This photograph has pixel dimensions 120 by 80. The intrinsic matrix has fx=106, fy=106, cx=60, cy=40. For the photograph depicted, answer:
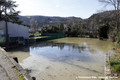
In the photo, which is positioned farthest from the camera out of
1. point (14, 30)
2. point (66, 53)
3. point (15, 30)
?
point (15, 30)

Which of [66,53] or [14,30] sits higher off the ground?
[14,30]

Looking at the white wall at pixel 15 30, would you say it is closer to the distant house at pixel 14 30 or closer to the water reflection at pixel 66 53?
the distant house at pixel 14 30

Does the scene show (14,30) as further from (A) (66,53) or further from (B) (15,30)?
(A) (66,53)

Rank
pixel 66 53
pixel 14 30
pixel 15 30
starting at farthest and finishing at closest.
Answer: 1. pixel 15 30
2. pixel 14 30
3. pixel 66 53

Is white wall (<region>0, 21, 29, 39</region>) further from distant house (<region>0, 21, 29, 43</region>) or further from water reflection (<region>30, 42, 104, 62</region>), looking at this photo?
water reflection (<region>30, 42, 104, 62</region>)

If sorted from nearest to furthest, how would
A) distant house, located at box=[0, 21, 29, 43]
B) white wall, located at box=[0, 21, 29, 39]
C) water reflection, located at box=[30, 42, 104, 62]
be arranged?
1. water reflection, located at box=[30, 42, 104, 62]
2. distant house, located at box=[0, 21, 29, 43]
3. white wall, located at box=[0, 21, 29, 39]

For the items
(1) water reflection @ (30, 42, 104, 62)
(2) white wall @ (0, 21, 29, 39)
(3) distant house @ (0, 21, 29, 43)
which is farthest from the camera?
(2) white wall @ (0, 21, 29, 39)

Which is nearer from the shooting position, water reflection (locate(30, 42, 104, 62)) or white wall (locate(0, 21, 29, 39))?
water reflection (locate(30, 42, 104, 62))

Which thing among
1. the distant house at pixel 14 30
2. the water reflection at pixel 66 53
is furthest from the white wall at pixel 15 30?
the water reflection at pixel 66 53

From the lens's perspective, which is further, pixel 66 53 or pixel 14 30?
pixel 14 30

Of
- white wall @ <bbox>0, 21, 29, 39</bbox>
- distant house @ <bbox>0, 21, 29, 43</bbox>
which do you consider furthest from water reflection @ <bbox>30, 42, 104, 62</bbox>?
white wall @ <bbox>0, 21, 29, 39</bbox>

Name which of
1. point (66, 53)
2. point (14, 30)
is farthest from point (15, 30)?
point (66, 53)

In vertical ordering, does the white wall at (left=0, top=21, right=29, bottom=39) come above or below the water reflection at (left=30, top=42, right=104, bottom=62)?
above

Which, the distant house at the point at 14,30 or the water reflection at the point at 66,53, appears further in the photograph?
the distant house at the point at 14,30
